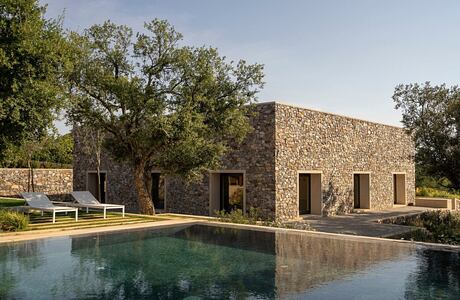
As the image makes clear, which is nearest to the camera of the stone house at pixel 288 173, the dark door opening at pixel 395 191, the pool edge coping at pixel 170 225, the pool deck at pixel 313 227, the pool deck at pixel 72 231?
the pool edge coping at pixel 170 225

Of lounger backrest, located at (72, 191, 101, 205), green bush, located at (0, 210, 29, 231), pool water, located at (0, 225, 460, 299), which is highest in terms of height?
lounger backrest, located at (72, 191, 101, 205)

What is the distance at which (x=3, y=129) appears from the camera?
11.3 metres

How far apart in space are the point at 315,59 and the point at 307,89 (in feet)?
4.63

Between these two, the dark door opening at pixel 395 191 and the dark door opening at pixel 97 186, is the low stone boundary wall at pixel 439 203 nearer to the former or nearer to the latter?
the dark door opening at pixel 395 191

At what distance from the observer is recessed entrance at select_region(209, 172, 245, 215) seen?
19109 mm

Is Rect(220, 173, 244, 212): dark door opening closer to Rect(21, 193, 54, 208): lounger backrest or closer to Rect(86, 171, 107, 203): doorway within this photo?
Rect(21, 193, 54, 208): lounger backrest

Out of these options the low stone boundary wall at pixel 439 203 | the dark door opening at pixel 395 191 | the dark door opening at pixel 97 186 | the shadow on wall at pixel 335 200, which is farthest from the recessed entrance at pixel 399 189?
the dark door opening at pixel 97 186

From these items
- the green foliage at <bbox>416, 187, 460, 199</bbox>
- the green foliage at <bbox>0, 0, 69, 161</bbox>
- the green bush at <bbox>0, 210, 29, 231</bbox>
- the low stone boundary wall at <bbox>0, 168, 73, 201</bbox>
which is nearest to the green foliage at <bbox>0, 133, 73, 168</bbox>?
the green foliage at <bbox>0, 0, 69, 161</bbox>

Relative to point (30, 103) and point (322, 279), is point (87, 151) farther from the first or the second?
point (322, 279)

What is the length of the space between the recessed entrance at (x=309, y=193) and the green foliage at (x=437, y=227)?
3735 mm

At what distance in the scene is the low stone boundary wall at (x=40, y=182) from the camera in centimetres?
2702

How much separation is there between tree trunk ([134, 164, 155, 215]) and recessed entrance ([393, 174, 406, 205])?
702 inches

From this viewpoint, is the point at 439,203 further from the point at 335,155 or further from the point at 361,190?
the point at 335,155

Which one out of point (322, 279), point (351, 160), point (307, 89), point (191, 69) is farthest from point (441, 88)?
point (322, 279)
